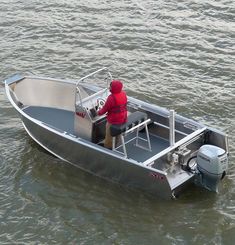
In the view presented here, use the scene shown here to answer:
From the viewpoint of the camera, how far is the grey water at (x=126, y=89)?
965cm

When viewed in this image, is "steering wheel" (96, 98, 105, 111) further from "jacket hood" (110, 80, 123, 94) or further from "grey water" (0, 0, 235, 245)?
"grey water" (0, 0, 235, 245)

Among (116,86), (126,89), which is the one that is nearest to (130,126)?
(116,86)

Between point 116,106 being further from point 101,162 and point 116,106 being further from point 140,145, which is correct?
point 140,145

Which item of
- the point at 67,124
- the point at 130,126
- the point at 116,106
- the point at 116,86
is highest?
the point at 116,86

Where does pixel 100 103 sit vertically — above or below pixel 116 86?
below

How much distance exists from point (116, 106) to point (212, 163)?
6.95ft

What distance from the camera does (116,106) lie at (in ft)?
33.3

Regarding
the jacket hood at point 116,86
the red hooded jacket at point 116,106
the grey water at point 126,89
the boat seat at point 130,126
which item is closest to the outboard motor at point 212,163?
the grey water at point 126,89

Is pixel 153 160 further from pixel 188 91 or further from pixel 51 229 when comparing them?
pixel 188 91

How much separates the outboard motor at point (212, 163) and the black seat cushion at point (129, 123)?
1.38 m

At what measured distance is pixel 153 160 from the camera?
977cm

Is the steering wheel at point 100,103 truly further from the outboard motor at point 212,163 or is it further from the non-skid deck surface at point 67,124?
the outboard motor at point 212,163

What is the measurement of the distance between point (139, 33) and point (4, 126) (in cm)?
610

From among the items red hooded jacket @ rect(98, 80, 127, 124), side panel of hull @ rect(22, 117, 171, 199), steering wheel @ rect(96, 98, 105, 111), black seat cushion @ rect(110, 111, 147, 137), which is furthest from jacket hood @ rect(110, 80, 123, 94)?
side panel of hull @ rect(22, 117, 171, 199)
